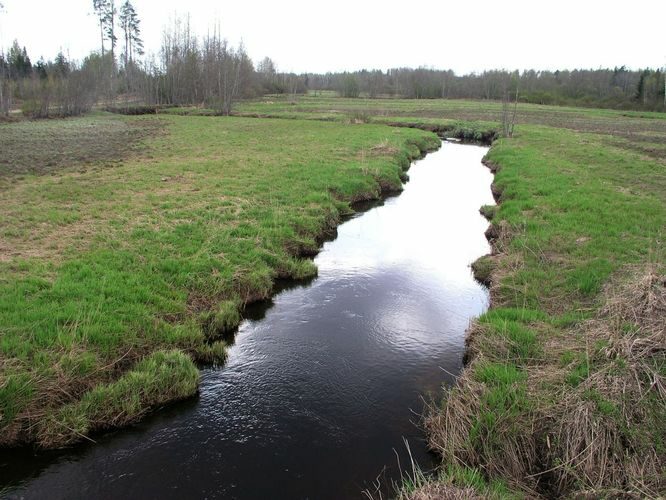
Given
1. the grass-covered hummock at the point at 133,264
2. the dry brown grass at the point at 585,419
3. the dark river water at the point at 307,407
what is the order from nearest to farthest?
the dry brown grass at the point at 585,419
the dark river water at the point at 307,407
the grass-covered hummock at the point at 133,264

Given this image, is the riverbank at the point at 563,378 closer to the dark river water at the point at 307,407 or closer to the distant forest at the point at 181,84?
the dark river water at the point at 307,407

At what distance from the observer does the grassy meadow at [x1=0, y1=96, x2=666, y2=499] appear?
5770 mm

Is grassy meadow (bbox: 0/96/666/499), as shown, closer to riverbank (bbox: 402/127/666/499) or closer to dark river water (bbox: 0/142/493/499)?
riverbank (bbox: 402/127/666/499)

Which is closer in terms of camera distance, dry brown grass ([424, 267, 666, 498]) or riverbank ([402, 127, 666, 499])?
dry brown grass ([424, 267, 666, 498])

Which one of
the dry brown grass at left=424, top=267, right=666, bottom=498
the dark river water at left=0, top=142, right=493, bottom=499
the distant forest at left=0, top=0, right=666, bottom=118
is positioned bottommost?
the dark river water at left=0, top=142, right=493, bottom=499

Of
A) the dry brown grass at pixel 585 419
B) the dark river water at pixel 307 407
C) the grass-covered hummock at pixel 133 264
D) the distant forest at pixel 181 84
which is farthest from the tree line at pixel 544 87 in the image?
the dry brown grass at pixel 585 419

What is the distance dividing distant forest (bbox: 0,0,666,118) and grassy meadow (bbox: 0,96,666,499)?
34208 mm

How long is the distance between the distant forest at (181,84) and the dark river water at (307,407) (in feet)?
130

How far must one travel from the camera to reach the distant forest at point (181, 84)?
5762 cm

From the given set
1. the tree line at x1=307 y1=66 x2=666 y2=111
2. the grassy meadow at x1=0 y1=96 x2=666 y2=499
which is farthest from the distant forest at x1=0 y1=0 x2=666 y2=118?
the grassy meadow at x1=0 y1=96 x2=666 y2=499

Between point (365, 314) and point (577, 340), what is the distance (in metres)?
4.46

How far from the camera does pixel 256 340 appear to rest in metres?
9.38

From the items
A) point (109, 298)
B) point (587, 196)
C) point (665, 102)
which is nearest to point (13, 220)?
point (109, 298)

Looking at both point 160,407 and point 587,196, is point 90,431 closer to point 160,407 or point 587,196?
point 160,407
